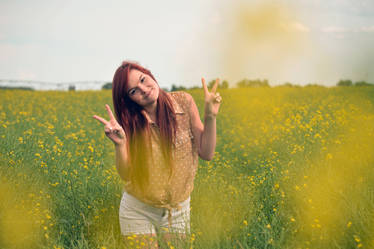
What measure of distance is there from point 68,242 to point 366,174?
263 centimetres

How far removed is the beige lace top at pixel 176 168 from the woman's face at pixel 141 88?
0.48ft

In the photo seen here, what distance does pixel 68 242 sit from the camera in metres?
3.18

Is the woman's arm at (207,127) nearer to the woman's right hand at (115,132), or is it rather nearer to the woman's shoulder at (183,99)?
the woman's shoulder at (183,99)

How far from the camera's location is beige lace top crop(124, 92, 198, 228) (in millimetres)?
2777

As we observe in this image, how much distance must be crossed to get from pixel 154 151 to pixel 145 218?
0.51m

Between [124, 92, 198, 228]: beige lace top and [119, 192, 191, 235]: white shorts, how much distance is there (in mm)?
54

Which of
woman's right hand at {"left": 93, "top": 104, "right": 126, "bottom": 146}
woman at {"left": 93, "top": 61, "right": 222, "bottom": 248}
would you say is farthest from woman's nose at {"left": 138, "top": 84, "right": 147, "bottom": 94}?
woman's right hand at {"left": 93, "top": 104, "right": 126, "bottom": 146}

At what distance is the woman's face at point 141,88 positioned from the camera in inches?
103

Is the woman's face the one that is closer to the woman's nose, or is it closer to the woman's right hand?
the woman's nose

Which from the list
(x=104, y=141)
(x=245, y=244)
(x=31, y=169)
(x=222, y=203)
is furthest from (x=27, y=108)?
(x=245, y=244)

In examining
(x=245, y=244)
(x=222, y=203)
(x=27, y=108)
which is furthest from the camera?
(x=27, y=108)

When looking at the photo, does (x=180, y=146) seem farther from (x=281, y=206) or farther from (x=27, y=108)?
(x=27, y=108)

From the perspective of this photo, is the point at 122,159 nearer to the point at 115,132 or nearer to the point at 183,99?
the point at 115,132

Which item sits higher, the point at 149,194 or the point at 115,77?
the point at 115,77
